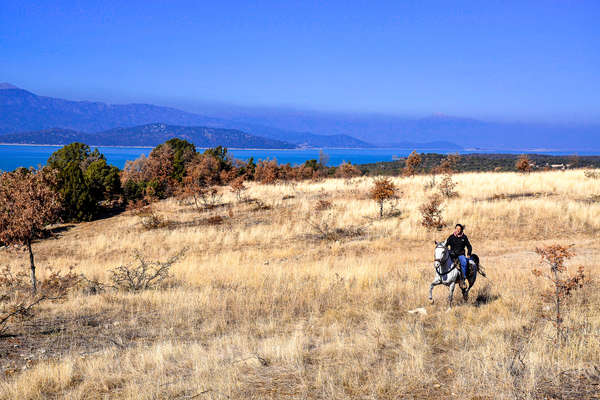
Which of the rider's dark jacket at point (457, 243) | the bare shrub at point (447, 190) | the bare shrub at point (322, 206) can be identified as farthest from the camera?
the bare shrub at point (447, 190)

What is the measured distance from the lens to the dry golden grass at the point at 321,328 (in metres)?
5.27

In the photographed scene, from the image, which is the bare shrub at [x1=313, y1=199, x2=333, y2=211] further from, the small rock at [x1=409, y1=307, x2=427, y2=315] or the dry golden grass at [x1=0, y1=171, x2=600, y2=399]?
the small rock at [x1=409, y1=307, x2=427, y2=315]

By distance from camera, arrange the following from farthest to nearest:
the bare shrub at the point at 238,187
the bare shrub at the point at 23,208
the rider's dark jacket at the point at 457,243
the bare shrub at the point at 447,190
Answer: the bare shrub at the point at 238,187 → the bare shrub at the point at 447,190 → the bare shrub at the point at 23,208 → the rider's dark jacket at the point at 457,243

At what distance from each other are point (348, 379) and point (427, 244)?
40.7 feet

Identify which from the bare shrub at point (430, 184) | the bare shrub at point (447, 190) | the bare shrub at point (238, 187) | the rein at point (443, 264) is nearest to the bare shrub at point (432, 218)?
the bare shrub at point (447, 190)

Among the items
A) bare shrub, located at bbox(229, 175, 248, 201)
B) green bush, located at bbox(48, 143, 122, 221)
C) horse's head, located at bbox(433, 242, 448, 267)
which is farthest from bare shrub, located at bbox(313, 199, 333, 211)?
horse's head, located at bbox(433, 242, 448, 267)

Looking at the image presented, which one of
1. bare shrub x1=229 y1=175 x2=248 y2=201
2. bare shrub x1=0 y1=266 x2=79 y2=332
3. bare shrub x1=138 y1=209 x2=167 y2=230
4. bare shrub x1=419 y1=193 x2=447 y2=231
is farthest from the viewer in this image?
bare shrub x1=229 y1=175 x2=248 y2=201

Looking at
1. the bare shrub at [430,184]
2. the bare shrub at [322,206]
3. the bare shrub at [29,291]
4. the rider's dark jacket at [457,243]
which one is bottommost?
the bare shrub at [29,291]

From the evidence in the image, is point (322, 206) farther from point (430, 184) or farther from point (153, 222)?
point (153, 222)

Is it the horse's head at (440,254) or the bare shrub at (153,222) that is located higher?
the horse's head at (440,254)

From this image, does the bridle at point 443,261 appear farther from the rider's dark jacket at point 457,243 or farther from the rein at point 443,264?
the rider's dark jacket at point 457,243

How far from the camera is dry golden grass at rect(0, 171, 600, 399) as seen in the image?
5270 mm

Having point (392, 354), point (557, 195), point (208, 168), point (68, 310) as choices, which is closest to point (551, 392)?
point (392, 354)

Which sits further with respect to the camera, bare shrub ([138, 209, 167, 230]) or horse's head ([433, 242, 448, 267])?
bare shrub ([138, 209, 167, 230])
